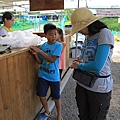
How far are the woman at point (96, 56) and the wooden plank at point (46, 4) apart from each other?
1.22 metres

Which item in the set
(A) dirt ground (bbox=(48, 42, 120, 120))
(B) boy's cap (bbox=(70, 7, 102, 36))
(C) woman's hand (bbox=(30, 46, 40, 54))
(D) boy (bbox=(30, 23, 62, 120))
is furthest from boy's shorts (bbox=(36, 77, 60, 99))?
(B) boy's cap (bbox=(70, 7, 102, 36))

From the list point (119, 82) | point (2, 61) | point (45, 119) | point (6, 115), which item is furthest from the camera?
point (119, 82)

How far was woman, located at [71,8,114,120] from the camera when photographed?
112 cm

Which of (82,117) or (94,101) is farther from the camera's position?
(82,117)

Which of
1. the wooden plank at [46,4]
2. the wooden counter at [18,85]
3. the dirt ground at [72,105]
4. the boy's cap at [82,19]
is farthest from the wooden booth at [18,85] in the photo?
the wooden plank at [46,4]

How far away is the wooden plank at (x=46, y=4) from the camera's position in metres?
2.39

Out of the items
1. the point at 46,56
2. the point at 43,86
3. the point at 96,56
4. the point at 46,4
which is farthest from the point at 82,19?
the point at 46,4

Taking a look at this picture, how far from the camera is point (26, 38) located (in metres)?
1.83

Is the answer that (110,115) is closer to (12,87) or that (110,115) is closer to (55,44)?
(55,44)

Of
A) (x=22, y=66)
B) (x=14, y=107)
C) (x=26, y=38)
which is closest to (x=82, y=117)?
(x=14, y=107)

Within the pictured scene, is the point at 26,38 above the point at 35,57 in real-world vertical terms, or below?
above

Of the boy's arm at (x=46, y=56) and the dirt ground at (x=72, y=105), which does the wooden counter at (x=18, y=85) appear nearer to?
the boy's arm at (x=46, y=56)

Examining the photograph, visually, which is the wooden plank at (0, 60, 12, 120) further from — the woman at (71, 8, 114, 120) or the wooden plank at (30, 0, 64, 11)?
the wooden plank at (30, 0, 64, 11)

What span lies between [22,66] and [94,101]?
0.80 m
